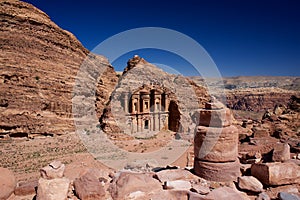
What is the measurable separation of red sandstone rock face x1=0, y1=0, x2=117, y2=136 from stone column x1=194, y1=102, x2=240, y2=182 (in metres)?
17.5

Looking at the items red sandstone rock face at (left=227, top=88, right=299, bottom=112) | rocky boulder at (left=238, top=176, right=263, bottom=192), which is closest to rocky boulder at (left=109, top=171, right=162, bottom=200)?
rocky boulder at (left=238, top=176, right=263, bottom=192)

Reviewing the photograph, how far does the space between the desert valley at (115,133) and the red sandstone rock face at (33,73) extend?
8 cm

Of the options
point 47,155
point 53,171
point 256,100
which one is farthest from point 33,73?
point 256,100

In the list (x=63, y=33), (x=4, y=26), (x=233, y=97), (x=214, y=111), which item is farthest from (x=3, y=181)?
(x=233, y=97)

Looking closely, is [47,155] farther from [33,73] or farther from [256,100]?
[256,100]

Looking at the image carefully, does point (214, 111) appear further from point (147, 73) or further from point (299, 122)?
point (147, 73)

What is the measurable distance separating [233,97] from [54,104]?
69481 mm

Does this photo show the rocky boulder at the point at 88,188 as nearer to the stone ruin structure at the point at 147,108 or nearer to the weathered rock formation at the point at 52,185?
the weathered rock formation at the point at 52,185

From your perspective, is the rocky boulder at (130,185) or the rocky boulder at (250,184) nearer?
the rocky boulder at (130,185)

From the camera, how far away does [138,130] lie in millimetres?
25547

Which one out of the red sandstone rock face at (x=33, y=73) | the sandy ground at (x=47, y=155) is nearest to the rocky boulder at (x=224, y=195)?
the sandy ground at (x=47, y=155)

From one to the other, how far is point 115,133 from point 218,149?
16.9m

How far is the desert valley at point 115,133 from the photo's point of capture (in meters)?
4.05

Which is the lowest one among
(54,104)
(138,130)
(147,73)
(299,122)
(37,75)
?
(138,130)
